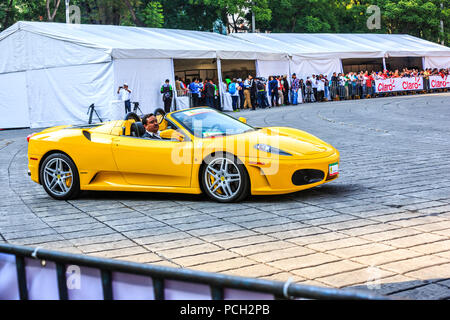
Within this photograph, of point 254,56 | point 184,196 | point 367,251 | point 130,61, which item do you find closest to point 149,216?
point 184,196

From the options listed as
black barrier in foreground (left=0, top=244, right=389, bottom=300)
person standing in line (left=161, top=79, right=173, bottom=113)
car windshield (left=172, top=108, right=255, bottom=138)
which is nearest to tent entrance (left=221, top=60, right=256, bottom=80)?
person standing in line (left=161, top=79, right=173, bottom=113)

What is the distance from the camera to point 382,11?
55.9 metres

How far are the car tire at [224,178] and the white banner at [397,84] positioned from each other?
2870cm

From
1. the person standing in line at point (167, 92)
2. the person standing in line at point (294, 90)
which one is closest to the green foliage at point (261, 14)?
the person standing in line at point (294, 90)

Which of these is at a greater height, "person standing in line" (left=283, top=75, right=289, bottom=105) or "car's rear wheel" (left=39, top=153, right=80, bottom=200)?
"person standing in line" (left=283, top=75, right=289, bottom=105)

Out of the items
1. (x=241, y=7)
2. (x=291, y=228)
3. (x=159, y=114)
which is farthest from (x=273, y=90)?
(x=291, y=228)

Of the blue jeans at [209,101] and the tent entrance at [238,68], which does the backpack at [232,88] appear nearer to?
the blue jeans at [209,101]

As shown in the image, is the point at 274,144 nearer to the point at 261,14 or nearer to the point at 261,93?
the point at 261,93

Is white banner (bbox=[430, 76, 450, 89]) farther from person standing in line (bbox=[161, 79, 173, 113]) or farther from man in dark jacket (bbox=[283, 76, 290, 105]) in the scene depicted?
person standing in line (bbox=[161, 79, 173, 113])

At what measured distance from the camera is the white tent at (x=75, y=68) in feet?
72.6

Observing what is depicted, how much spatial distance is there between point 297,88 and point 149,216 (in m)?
25.3

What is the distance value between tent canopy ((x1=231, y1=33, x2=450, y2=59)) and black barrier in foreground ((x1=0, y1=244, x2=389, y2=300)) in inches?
1159

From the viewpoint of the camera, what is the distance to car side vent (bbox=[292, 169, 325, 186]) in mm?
6953
